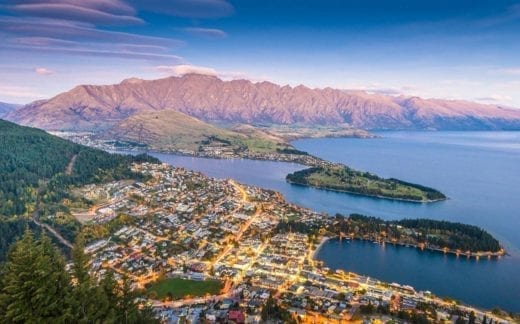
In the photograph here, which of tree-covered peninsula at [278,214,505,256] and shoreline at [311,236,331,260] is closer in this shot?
shoreline at [311,236,331,260]

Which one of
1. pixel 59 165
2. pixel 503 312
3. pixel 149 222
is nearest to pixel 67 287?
pixel 503 312

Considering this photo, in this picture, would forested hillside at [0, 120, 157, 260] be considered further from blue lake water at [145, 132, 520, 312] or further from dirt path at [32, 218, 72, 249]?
blue lake water at [145, 132, 520, 312]

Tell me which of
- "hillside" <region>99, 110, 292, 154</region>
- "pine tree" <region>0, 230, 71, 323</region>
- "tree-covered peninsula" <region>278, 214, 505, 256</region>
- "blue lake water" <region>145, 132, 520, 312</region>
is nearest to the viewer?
"pine tree" <region>0, 230, 71, 323</region>

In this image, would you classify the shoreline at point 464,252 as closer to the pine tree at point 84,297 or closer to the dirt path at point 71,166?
the pine tree at point 84,297

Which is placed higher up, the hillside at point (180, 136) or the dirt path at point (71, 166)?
the hillside at point (180, 136)

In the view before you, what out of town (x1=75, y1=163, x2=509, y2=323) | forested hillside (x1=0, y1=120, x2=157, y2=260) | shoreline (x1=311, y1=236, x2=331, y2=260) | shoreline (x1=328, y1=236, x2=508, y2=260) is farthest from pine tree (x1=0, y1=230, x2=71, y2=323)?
shoreline (x1=328, y1=236, x2=508, y2=260)

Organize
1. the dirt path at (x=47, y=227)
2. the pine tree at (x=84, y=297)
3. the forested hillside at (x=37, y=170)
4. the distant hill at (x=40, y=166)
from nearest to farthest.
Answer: the pine tree at (x=84, y=297), the dirt path at (x=47, y=227), the forested hillside at (x=37, y=170), the distant hill at (x=40, y=166)

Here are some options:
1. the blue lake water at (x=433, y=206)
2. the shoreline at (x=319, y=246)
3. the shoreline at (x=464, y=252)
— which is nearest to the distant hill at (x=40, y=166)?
the blue lake water at (x=433, y=206)
